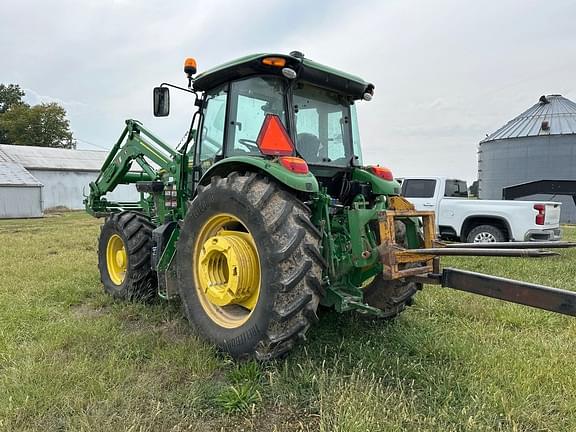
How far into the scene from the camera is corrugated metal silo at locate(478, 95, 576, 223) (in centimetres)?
2061

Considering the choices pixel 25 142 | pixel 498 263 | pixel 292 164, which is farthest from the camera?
pixel 25 142

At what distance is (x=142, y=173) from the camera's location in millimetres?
5656

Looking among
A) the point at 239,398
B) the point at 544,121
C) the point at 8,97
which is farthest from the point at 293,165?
the point at 8,97

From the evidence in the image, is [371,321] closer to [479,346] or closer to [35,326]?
[479,346]

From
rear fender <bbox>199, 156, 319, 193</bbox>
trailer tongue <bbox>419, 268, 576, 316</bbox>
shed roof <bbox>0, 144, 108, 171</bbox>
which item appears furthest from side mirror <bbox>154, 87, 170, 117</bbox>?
shed roof <bbox>0, 144, 108, 171</bbox>

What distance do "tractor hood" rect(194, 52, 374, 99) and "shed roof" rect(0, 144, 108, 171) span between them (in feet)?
90.3

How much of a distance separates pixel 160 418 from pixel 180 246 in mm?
1481

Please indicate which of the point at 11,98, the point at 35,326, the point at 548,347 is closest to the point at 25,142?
the point at 11,98

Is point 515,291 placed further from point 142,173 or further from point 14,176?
point 14,176

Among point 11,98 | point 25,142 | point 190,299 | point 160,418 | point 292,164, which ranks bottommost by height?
point 160,418

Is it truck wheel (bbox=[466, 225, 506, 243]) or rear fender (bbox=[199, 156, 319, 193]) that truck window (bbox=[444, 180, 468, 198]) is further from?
rear fender (bbox=[199, 156, 319, 193])

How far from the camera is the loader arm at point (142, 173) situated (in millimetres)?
4473

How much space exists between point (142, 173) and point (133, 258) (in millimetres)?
1394

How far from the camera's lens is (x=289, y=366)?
3.09m
